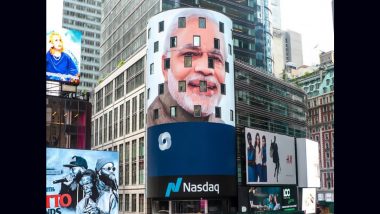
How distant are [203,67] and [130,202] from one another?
16617 mm

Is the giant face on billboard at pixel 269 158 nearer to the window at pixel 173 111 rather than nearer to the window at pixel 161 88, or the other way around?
the window at pixel 173 111

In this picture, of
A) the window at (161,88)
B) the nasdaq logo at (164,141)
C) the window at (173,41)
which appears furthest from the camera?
the window at (173,41)

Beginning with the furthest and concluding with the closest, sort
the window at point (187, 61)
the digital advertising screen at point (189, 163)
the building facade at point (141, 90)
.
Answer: the building facade at point (141, 90), the window at point (187, 61), the digital advertising screen at point (189, 163)

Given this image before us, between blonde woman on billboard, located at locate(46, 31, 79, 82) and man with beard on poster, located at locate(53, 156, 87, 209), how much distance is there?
777 cm

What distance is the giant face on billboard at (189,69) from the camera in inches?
1698

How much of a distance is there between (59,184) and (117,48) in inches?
1185

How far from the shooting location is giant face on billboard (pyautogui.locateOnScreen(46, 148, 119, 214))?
3600 centimetres

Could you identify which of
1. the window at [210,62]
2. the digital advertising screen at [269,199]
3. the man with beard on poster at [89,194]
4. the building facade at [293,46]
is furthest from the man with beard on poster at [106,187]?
the building facade at [293,46]

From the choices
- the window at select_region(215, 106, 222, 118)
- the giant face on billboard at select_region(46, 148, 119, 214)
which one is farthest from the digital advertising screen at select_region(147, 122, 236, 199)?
the giant face on billboard at select_region(46, 148, 119, 214)

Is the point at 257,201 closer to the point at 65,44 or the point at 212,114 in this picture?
the point at 212,114

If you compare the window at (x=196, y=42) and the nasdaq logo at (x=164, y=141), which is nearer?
the nasdaq logo at (x=164, y=141)

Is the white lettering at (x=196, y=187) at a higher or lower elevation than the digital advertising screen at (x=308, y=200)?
higher
